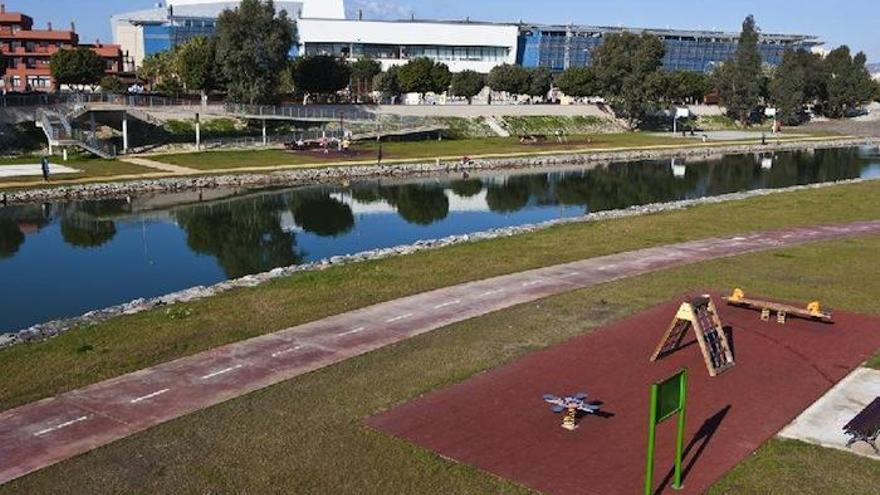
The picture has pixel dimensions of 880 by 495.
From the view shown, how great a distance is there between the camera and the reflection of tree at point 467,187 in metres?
55.3

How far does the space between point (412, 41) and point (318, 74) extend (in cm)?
7380

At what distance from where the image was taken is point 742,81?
124 metres

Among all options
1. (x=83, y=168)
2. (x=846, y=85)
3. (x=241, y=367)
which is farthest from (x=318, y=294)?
(x=846, y=85)

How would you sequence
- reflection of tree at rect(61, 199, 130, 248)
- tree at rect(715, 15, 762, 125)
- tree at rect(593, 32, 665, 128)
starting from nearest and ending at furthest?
reflection of tree at rect(61, 199, 130, 248) < tree at rect(593, 32, 665, 128) < tree at rect(715, 15, 762, 125)

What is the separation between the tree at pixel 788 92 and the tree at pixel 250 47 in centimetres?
8247

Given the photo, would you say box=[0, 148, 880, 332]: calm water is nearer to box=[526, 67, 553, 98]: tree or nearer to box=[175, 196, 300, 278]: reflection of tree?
box=[175, 196, 300, 278]: reflection of tree

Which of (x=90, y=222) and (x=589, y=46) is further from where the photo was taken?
(x=589, y=46)

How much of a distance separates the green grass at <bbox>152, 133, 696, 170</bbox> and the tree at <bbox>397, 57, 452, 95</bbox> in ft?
58.8

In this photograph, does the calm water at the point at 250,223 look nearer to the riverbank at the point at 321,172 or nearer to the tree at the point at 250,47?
the riverbank at the point at 321,172

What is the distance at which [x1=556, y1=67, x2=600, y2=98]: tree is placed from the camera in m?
115

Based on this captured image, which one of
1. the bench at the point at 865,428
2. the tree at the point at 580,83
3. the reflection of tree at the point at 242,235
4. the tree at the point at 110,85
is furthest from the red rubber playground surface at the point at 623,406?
the tree at the point at 580,83

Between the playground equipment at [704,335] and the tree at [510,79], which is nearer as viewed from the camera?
the playground equipment at [704,335]

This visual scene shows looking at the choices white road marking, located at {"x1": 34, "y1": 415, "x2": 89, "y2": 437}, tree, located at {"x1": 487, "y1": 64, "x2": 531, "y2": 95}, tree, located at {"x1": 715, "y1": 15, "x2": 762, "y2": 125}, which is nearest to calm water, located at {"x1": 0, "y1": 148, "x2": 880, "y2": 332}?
white road marking, located at {"x1": 34, "y1": 415, "x2": 89, "y2": 437}

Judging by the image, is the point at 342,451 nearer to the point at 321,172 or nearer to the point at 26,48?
the point at 321,172
